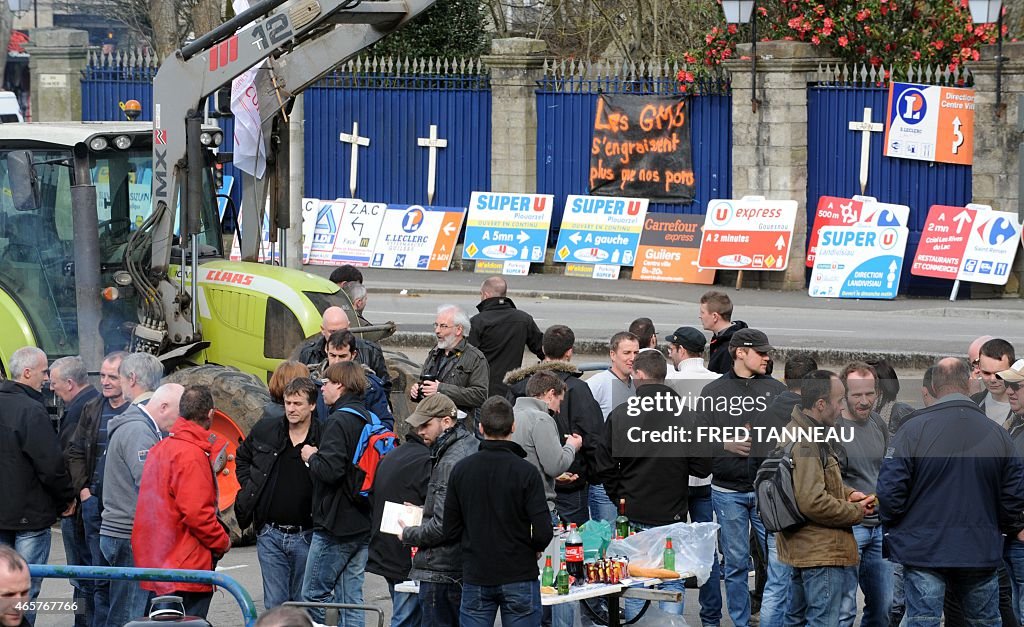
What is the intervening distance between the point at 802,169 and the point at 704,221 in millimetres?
1597

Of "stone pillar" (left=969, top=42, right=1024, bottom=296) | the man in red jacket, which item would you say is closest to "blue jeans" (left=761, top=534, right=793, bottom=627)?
the man in red jacket

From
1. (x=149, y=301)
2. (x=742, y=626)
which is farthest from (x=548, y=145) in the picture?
(x=742, y=626)

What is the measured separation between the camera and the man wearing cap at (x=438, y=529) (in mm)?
7871

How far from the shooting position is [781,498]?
8070 millimetres

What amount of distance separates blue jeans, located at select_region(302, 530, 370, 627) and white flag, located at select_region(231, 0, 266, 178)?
4717 millimetres

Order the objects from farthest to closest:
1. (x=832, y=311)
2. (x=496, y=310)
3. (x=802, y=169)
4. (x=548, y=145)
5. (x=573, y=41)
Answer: (x=573, y=41) < (x=548, y=145) < (x=802, y=169) < (x=832, y=311) < (x=496, y=310)

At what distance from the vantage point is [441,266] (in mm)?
25516

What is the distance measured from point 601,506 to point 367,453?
1.68m

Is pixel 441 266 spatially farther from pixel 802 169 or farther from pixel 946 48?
pixel 946 48

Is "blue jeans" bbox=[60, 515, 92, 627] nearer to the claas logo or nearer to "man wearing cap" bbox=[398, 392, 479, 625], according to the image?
"man wearing cap" bbox=[398, 392, 479, 625]

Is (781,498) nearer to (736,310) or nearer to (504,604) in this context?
Result: (504,604)

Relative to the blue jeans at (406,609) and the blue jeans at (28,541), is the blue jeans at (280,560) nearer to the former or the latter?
the blue jeans at (406,609)

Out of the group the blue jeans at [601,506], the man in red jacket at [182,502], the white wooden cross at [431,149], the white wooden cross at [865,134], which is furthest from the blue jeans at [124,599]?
the white wooden cross at [431,149]

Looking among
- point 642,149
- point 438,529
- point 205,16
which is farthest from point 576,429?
point 205,16
